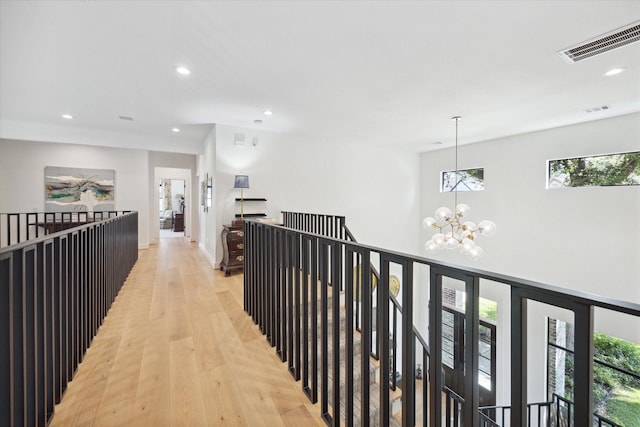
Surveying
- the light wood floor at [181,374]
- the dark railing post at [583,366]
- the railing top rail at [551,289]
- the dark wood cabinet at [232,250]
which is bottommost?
the light wood floor at [181,374]

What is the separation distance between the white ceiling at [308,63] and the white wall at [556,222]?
1.99 ft

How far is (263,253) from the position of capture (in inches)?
97.1

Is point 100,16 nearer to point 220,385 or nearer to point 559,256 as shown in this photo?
point 220,385

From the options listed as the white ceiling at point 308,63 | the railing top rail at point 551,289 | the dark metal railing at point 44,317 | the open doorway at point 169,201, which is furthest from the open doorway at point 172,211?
the railing top rail at point 551,289

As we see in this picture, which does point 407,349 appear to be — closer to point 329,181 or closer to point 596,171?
point 329,181

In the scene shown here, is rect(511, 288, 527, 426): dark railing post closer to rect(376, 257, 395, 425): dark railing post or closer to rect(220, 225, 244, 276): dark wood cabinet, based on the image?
rect(376, 257, 395, 425): dark railing post

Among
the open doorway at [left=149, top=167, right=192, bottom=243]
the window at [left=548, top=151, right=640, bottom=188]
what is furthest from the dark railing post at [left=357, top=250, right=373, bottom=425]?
the open doorway at [left=149, top=167, right=192, bottom=243]

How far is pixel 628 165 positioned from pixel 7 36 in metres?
7.91

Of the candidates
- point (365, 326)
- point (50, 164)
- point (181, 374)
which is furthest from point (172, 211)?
point (365, 326)

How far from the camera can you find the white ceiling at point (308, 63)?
6.99ft

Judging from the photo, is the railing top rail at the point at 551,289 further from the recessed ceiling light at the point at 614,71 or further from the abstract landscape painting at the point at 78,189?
the abstract landscape painting at the point at 78,189

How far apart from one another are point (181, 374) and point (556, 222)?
6400 mm

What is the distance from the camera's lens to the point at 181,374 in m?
1.93

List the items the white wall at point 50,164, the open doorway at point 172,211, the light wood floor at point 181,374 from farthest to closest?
the open doorway at point 172,211 → the white wall at point 50,164 → the light wood floor at point 181,374
